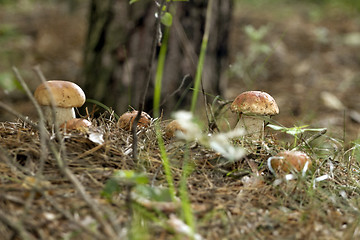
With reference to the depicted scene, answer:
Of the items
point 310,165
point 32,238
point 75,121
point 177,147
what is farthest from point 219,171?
point 32,238

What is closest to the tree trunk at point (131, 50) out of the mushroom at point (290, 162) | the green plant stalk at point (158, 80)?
the green plant stalk at point (158, 80)

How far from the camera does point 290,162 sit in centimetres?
171

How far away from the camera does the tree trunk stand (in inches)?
136

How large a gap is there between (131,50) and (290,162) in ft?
7.27

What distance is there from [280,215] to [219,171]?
380 millimetres

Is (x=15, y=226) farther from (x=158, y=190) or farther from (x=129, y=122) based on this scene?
(x=129, y=122)

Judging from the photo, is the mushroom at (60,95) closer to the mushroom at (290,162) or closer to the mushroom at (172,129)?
the mushroom at (172,129)

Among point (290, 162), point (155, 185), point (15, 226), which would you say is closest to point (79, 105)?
point (155, 185)

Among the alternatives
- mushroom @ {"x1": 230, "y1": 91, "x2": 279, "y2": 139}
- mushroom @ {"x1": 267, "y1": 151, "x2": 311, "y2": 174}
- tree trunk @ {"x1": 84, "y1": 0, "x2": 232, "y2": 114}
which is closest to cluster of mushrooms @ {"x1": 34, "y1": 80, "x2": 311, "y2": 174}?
mushroom @ {"x1": 230, "y1": 91, "x2": 279, "y2": 139}

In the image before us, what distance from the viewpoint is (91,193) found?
1.41 m

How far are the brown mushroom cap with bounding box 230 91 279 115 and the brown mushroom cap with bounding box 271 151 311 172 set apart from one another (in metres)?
0.35

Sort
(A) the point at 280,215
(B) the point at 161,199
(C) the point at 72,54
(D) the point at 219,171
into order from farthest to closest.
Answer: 1. (C) the point at 72,54
2. (D) the point at 219,171
3. (A) the point at 280,215
4. (B) the point at 161,199

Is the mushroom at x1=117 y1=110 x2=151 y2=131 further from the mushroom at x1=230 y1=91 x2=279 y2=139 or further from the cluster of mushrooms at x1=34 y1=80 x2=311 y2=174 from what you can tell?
the mushroom at x1=230 y1=91 x2=279 y2=139

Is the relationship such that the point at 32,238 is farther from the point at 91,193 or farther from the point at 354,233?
the point at 354,233
